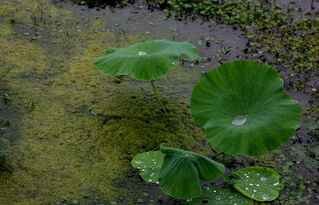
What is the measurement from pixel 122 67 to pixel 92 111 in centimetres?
46

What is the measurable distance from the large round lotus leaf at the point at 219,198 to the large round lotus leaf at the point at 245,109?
0.27 meters

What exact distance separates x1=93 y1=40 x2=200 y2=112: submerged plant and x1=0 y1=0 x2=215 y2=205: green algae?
0.26 m

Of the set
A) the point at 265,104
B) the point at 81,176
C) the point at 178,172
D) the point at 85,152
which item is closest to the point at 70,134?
the point at 85,152

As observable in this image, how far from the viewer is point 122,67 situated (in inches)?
117

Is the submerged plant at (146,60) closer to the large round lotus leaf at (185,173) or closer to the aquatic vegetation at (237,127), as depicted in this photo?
the aquatic vegetation at (237,127)

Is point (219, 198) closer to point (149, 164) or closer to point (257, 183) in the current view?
point (257, 183)

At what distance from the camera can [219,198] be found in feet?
8.42

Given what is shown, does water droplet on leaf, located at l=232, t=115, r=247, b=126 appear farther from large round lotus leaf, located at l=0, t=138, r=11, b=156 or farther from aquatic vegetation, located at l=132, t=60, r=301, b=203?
large round lotus leaf, located at l=0, t=138, r=11, b=156

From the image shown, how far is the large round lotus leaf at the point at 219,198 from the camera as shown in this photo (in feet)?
8.30

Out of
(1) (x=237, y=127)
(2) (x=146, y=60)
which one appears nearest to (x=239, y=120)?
A: (1) (x=237, y=127)

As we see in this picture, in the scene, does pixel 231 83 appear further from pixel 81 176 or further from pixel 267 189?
pixel 81 176

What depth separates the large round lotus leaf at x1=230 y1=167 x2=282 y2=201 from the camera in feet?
8.33

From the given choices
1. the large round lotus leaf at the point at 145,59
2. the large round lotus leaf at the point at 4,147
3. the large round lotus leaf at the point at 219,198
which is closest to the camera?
the large round lotus leaf at the point at 219,198

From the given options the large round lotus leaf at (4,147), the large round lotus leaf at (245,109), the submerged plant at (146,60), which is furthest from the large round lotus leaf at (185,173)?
the large round lotus leaf at (4,147)
